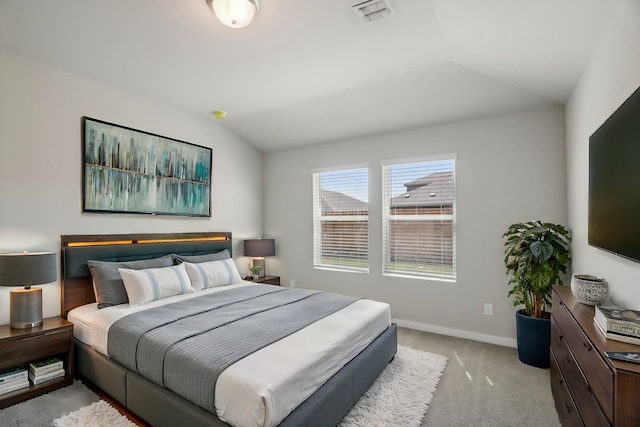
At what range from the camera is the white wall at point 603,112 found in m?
1.61

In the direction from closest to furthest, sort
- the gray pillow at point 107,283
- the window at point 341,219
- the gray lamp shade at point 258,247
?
the gray pillow at point 107,283, the window at point 341,219, the gray lamp shade at point 258,247

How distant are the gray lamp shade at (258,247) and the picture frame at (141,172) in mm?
735

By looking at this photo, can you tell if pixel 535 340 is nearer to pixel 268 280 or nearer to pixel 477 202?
pixel 477 202

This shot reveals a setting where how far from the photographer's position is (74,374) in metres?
2.60

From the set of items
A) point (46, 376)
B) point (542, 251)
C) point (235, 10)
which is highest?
point (235, 10)

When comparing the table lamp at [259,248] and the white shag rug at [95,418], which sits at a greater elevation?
the table lamp at [259,248]

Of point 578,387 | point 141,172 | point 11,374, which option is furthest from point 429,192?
point 11,374

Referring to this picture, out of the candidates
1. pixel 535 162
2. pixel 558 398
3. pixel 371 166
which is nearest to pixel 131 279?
pixel 371 166

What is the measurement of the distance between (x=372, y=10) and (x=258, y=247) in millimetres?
3285

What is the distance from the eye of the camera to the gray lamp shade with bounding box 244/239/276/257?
14.9 feet

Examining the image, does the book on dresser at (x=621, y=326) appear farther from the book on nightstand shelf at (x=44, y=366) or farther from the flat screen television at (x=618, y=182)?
the book on nightstand shelf at (x=44, y=366)

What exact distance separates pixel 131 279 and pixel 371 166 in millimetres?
3020

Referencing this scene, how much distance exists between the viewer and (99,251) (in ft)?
10.2

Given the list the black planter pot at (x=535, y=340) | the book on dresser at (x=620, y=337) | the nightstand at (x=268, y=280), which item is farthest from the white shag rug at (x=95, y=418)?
the black planter pot at (x=535, y=340)
